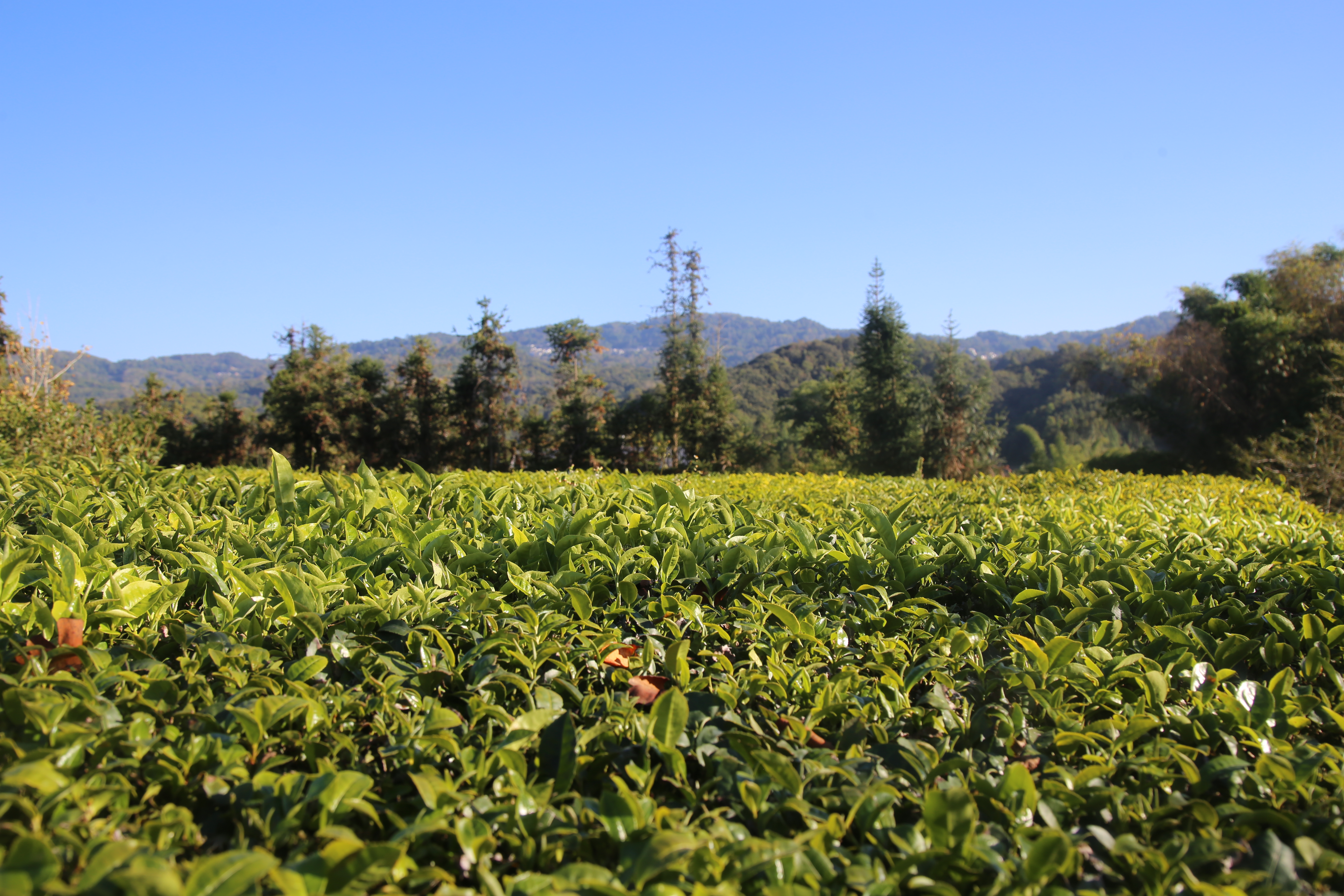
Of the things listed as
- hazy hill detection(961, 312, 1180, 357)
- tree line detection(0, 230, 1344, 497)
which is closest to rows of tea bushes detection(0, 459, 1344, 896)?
tree line detection(0, 230, 1344, 497)

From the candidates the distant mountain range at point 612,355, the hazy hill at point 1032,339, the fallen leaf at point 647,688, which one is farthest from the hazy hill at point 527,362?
the fallen leaf at point 647,688

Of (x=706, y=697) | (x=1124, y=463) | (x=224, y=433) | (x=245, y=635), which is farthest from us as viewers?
(x=224, y=433)

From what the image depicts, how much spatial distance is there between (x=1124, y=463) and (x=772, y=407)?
97.4 ft

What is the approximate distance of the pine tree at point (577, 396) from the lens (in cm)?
2016

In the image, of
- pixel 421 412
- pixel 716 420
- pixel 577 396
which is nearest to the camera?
pixel 716 420

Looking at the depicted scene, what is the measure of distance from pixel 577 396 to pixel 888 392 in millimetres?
8503

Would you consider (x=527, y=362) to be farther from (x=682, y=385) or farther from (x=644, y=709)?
(x=644, y=709)

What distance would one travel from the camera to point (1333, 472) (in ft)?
25.7

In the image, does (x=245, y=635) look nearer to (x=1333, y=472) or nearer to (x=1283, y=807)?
(x=1283, y=807)

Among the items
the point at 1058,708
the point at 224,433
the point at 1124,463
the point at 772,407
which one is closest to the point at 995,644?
the point at 1058,708

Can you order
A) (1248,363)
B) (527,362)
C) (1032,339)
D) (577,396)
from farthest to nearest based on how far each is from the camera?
1. (1032,339)
2. (527,362)
3. (577,396)
4. (1248,363)

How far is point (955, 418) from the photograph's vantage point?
18609mm

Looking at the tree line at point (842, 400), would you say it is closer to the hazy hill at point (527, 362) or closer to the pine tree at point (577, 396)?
the pine tree at point (577, 396)

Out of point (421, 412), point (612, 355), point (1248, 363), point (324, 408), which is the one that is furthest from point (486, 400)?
point (612, 355)
